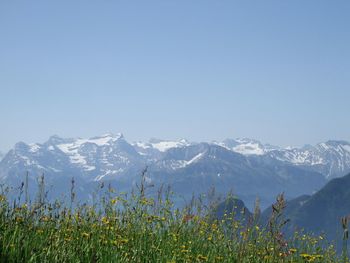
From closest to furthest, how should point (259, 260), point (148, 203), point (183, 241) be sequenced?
point (259, 260)
point (183, 241)
point (148, 203)

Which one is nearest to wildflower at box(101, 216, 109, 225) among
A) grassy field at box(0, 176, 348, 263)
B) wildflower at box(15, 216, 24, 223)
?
grassy field at box(0, 176, 348, 263)

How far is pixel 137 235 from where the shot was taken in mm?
7199

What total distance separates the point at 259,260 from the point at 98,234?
2.55 metres

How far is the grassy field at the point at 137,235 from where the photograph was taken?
17.4ft

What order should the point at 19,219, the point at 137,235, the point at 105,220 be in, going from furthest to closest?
the point at 105,220 → the point at 137,235 → the point at 19,219

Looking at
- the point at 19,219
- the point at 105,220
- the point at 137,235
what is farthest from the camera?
the point at 105,220

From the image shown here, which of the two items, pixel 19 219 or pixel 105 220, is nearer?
pixel 19 219

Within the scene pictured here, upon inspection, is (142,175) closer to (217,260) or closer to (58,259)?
(217,260)

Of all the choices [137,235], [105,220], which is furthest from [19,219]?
[137,235]

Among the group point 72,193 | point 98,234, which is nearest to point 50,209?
point 72,193

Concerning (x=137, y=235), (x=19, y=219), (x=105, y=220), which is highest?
(x=19, y=219)

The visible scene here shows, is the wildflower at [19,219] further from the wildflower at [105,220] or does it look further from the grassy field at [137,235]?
the wildflower at [105,220]

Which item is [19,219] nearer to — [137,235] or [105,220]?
[105,220]

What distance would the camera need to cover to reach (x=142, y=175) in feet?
26.6
